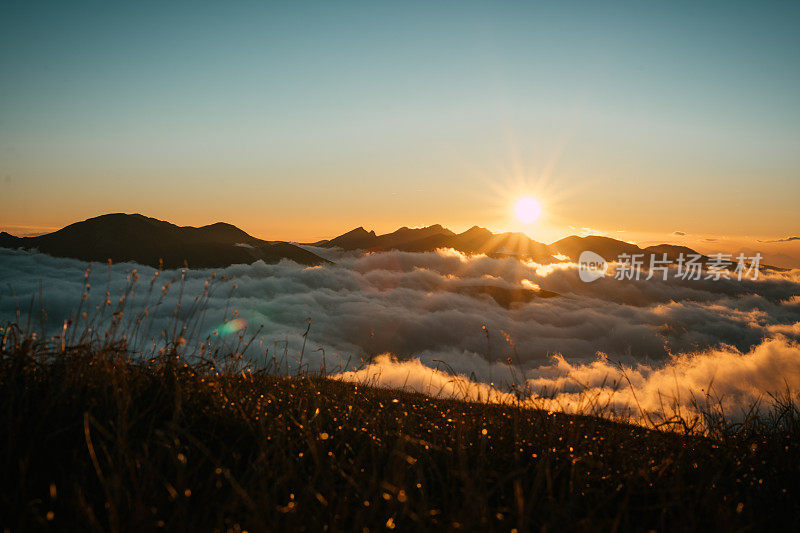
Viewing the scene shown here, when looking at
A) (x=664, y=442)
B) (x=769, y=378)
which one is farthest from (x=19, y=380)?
(x=769, y=378)

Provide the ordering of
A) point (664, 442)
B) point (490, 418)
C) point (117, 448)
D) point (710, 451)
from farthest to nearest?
point (490, 418) < point (664, 442) < point (710, 451) < point (117, 448)

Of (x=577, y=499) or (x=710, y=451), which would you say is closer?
→ (x=577, y=499)

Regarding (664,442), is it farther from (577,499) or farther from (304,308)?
(304,308)

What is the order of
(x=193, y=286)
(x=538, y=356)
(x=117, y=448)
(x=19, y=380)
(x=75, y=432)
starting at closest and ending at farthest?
(x=117, y=448)
(x=75, y=432)
(x=19, y=380)
(x=193, y=286)
(x=538, y=356)

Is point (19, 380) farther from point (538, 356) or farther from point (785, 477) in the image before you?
point (538, 356)

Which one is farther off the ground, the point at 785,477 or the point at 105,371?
the point at 105,371

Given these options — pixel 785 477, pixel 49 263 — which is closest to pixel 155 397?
pixel 785 477

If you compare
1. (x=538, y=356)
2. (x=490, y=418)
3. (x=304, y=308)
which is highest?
(x=490, y=418)

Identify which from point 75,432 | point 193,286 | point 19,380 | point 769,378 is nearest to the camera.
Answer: point 75,432

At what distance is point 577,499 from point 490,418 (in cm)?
213

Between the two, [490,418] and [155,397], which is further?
[490,418]

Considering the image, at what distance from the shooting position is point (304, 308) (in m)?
169

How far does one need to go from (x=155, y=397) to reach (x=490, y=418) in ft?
13.0

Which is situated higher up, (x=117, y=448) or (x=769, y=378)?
(x=117, y=448)
